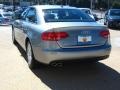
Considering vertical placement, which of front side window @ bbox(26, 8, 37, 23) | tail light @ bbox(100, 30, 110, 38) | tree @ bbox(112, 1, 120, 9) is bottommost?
tree @ bbox(112, 1, 120, 9)

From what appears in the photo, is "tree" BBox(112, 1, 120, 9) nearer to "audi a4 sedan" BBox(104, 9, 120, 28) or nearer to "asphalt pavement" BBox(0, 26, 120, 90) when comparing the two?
"audi a4 sedan" BBox(104, 9, 120, 28)

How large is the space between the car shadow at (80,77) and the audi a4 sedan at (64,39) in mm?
365

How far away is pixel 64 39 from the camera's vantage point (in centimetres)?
617

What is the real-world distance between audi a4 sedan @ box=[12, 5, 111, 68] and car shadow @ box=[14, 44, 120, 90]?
0.36 m

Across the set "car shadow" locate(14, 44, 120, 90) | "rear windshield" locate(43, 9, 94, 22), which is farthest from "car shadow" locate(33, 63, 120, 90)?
"rear windshield" locate(43, 9, 94, 22)

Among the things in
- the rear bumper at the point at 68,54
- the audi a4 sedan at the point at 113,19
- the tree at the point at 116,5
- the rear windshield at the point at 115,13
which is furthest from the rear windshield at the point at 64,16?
the tree at the point at 116,5

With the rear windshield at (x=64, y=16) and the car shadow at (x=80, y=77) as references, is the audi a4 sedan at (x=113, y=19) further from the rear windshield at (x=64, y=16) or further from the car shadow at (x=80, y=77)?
the rear windshield at (x=64, y=16)

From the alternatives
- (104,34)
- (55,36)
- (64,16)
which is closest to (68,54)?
(55,36)

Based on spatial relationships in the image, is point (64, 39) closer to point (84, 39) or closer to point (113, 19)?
point (84, 39)

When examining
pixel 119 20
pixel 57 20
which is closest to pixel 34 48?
pixel 57 20

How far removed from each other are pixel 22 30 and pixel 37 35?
5.82ft

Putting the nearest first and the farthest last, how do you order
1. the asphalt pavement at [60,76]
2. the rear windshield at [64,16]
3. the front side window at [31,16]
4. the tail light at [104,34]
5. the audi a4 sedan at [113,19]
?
the asphalt pavement at [60,76] → the tail light at [104,34] → the rear windshield at [64,16] → the front side window at [31,16] → the audi a4 sedan at [113,19]

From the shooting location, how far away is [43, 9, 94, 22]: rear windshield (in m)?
6.93

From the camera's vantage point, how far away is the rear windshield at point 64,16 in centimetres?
693
